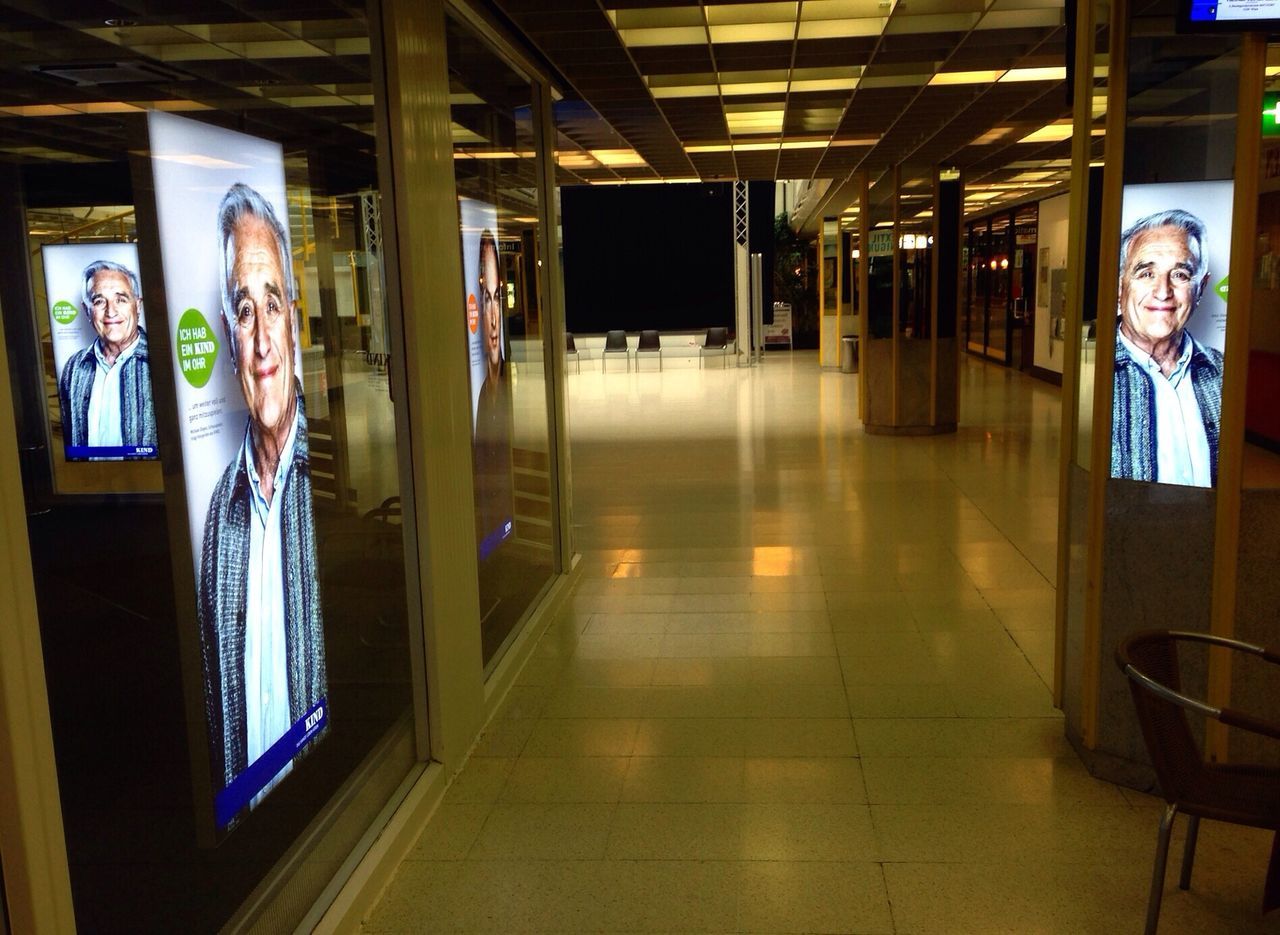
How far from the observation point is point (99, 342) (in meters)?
6.68

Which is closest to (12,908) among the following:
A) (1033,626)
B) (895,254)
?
(1033,626)

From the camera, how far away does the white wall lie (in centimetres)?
1744

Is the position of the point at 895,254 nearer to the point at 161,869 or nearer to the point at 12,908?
the point at 161,869

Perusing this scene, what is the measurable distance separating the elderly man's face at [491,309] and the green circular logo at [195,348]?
9.08ft

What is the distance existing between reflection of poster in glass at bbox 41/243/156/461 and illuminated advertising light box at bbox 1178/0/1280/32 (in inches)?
220

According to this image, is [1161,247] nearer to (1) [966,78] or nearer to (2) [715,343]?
(1) [966,78]

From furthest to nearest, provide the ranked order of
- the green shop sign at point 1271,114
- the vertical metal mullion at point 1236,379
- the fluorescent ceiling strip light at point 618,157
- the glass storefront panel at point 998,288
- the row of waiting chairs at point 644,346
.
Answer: the row of waiting chairs at point 644,346, the glass storefront panel at point 998,288, the fluorescent ceiling strip light at point 618,157, the green shop sign at point 1271,114, the vertical metal mullion at point 1236,379

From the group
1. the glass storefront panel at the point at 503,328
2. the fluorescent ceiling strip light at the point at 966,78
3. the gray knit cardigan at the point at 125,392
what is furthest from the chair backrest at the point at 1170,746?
the fluorescent ceiling strip light at the point at 966,78

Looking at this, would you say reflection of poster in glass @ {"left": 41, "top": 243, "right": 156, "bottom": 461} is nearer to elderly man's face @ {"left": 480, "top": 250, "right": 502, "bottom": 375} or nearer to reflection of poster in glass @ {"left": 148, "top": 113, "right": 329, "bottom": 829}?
elderly man's face @ {"left": 480, "top": 250, "right": 502, "bottom": 375}

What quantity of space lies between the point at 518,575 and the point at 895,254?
8.02m

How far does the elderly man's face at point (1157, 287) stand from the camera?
11.2 ft

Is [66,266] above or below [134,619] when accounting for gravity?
above

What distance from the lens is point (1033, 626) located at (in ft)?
18.0

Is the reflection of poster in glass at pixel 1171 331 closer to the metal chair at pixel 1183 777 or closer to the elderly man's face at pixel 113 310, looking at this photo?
the metal chair at pixel 1183 777
